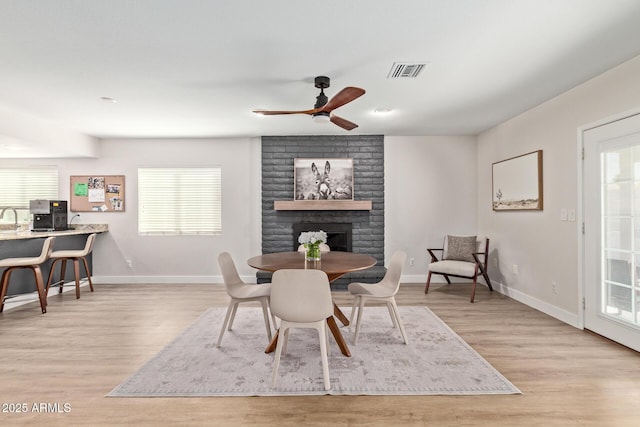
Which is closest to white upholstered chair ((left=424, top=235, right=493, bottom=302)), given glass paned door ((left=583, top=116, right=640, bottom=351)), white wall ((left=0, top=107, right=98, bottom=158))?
glass paned door ((left=583, top=116, right=640, bottom=351))

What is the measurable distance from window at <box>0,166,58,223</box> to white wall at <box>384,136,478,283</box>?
17.7ft

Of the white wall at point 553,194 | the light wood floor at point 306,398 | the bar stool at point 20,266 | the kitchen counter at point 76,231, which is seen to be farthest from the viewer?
the kitchen counter at point 76,231

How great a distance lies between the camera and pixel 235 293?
2.82 metres

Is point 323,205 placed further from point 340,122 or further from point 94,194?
point 94,194

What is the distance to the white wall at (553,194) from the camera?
289 cm

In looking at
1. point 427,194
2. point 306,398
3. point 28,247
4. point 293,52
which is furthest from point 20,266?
point 427,194

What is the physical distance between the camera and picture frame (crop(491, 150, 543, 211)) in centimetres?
383

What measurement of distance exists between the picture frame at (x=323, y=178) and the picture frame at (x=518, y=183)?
208cm

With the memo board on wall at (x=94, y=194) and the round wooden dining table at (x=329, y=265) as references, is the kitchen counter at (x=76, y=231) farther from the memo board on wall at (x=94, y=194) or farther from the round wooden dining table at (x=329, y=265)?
the round wooden dining table at (x=329, y=265)

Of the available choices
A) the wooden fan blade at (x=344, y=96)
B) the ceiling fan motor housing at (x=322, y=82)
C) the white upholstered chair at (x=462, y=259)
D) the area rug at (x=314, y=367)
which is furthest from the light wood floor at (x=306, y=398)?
the ceiling fan motor housing at (x=322, y=82)

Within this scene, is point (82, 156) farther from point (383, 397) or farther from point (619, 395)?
point (619, 395)

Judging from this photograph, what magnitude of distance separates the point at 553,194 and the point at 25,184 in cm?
748

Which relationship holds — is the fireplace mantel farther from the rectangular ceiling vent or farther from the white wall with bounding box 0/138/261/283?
the rectangular ceiling vent

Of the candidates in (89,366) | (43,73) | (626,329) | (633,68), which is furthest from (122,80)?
(626,329)
